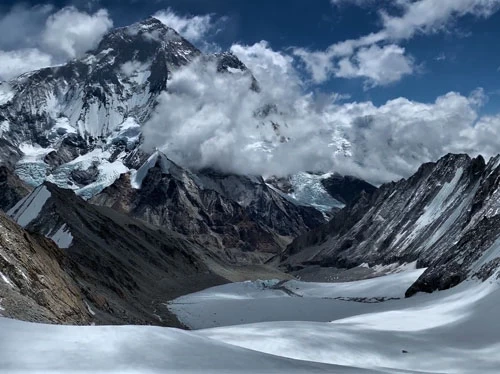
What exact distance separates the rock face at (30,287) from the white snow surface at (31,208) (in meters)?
78.6

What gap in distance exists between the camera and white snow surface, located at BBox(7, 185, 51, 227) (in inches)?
4724

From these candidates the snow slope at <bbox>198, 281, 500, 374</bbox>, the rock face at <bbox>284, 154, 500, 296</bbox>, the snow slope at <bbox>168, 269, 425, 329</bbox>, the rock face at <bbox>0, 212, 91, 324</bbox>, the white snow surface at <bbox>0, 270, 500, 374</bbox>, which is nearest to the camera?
the white snow surface at <bbox>0, 270, 500, 374</bbox>

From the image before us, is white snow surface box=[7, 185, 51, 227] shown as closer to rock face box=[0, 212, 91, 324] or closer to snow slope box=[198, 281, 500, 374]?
rock face box=[0, 212, 91, 324]

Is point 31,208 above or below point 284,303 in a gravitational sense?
above

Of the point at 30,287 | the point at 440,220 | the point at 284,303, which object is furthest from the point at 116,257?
the point at 30,287

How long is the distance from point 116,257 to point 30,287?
90.1 meters

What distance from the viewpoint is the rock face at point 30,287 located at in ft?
110

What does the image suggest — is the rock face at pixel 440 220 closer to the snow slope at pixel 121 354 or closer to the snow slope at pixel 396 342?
the snow slope at pixel 396 342

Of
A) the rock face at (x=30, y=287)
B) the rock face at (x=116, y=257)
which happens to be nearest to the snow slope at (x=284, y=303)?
the rock face at (x=116, y=257)

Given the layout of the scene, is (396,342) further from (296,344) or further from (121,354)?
(121,354)

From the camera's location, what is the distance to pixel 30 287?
3712cm

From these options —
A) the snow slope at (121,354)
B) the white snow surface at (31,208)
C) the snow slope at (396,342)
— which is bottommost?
the snow slope at (396,342)

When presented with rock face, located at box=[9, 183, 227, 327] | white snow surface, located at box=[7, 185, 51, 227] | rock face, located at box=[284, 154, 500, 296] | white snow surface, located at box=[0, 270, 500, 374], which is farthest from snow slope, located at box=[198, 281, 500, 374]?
white snow surface, located at box=[7, 185, 51, 227]

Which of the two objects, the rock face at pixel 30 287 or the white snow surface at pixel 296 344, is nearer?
the white snow surface at pixel 296 344
